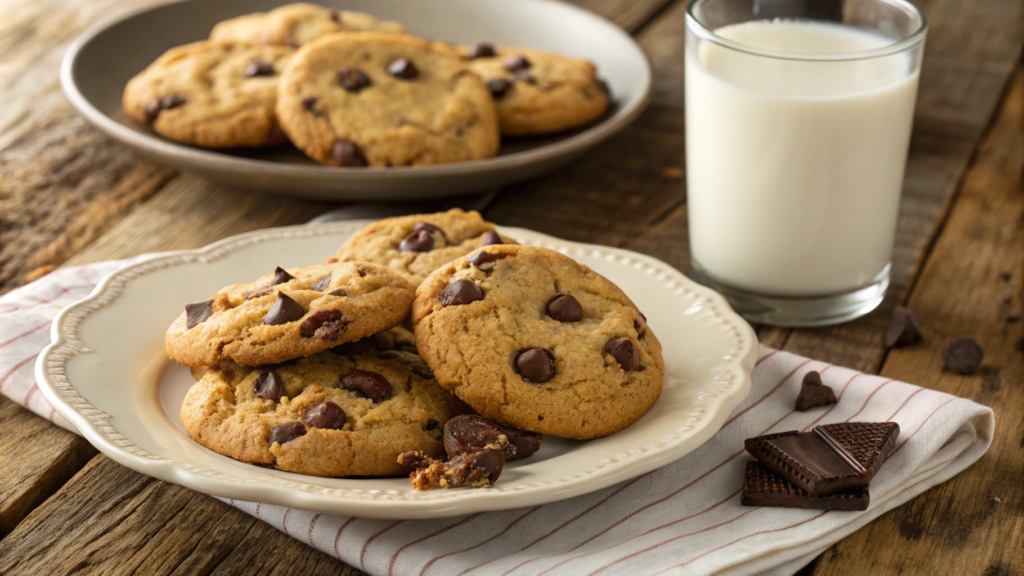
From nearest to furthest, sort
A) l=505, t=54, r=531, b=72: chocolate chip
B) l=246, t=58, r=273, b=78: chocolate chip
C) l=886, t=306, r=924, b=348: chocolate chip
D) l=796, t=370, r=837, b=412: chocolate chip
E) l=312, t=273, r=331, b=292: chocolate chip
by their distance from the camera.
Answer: l=312, t=273, r=331, b=292: chocolate chip < l=796, t=370, r=837, b=412: chocolate chip < l=886, t=306, r=924, b=348: chocolate chip < l=246, t=58, r=273, b=78: chocolate chip < l=505, t=54, r=531, b=72: chocolate chip

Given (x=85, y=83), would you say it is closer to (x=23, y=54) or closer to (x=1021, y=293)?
(x=23, y=54)

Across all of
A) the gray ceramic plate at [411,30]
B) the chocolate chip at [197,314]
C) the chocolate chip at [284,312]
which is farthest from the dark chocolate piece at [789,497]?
the gray ceramic plate at [411,30]

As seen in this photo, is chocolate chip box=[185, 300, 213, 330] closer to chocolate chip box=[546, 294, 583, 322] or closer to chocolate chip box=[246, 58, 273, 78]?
chocolate chip box=[546, 294, 583, 322]

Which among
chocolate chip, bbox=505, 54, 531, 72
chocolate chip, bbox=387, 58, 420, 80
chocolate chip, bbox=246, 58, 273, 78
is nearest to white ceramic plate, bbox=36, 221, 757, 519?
chocolate chip, bbox=387, 58, 420, 80

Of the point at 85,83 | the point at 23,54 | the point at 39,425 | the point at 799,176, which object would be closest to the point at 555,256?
the point at 799,176

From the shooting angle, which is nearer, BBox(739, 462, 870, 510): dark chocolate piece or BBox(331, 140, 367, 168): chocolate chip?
BBox(739, 462, 870, 510): dark chocolate piece

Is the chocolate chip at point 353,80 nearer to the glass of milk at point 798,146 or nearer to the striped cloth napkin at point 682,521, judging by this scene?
the glass of milk at point 798,146

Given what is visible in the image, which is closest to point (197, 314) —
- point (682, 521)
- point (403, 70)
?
point (682, 521)
